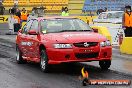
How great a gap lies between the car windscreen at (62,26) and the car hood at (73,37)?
0.40 m

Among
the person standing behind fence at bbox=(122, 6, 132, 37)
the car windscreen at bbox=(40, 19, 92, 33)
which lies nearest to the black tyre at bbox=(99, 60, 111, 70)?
the car windscreen at bbox=(40, 19, 92, 33)

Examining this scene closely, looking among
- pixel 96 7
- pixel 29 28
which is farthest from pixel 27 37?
pixel 96 7

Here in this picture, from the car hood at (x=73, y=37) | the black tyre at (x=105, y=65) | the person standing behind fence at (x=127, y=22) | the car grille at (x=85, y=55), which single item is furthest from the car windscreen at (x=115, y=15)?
the car grille at (x=85, y=55)

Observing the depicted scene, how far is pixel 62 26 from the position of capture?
12.8m

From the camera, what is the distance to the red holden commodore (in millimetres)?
11445

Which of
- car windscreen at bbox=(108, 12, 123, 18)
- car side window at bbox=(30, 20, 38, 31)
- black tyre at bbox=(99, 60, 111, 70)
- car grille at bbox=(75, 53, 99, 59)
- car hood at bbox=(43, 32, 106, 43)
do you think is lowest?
black tyre at bbox=(99, 60, 111, 70)

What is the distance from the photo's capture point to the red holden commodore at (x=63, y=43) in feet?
37.6

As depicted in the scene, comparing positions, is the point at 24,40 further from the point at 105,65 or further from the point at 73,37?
the point at 105,65

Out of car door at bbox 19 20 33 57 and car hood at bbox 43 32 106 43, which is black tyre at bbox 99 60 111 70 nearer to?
car hood at bbox 43 32 106 43

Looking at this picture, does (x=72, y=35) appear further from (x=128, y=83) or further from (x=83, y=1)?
(x=83, y=1)

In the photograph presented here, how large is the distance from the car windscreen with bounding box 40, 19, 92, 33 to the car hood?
1.32 ft

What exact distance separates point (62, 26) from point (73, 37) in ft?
3.92

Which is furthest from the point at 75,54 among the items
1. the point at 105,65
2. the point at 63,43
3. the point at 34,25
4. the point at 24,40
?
the point at 24,40

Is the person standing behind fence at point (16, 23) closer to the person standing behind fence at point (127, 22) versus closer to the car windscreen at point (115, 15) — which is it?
the car windscreen at point (115, 15)
